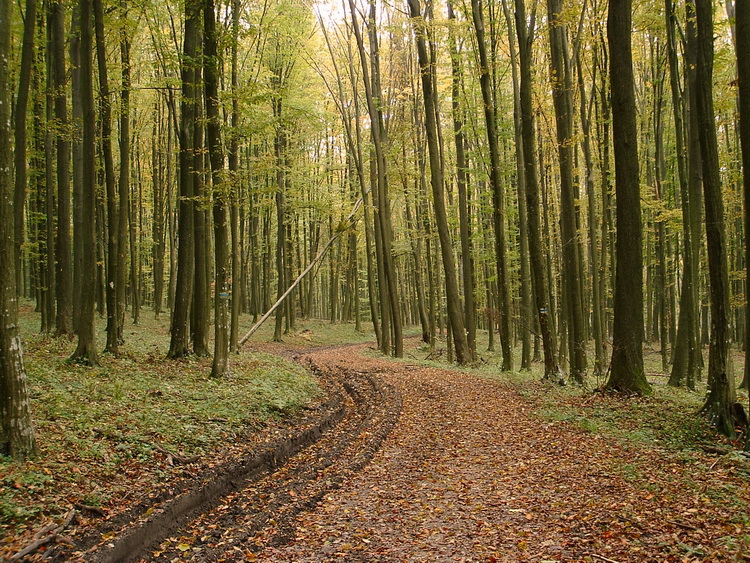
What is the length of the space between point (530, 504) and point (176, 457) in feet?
14.9

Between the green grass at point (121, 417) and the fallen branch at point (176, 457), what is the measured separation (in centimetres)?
6

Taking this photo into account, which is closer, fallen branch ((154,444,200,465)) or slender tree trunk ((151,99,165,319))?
fallen branch ((154,444,200,465))

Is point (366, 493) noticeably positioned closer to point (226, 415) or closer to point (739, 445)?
point (226, 415)

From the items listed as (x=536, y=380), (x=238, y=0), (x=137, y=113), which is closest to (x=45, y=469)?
(x=238, y=0)

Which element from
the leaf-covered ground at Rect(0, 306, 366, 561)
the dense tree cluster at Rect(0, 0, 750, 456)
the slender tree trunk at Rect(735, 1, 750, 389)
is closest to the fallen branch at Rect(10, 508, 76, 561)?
the leaf-covered ground at Rect(0, 306, 366, 561)

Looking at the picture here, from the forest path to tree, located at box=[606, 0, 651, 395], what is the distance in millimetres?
2641

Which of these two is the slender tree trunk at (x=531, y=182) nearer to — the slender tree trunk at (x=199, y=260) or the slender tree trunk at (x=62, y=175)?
the slender tree trunk at (x=199, y=260)

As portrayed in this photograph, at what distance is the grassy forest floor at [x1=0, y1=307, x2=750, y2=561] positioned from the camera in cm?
473

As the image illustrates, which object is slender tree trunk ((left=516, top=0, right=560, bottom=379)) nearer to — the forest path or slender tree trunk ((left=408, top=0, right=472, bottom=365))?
slender tree trunk ((left=408, top=0, right=472, bottom=365))

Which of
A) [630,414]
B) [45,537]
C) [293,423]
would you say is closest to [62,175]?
[293,423]

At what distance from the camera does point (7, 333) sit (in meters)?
5.32

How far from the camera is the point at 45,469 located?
17.4 ft

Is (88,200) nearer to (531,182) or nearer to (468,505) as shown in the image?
(468,505)

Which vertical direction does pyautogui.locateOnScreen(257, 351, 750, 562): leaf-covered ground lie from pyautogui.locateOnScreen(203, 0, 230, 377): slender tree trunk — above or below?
below
